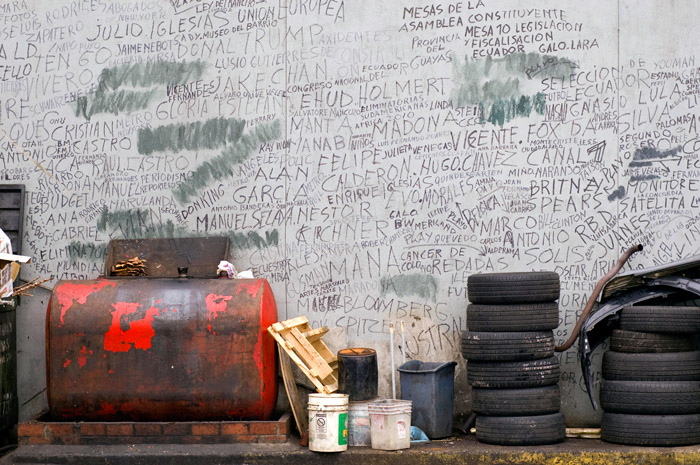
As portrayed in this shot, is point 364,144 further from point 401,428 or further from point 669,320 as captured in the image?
point 669,320

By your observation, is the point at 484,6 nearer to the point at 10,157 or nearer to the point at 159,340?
the point at 159,340

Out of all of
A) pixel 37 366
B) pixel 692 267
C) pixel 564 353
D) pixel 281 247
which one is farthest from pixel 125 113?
pixel 692 267

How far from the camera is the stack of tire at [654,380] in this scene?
262 inches

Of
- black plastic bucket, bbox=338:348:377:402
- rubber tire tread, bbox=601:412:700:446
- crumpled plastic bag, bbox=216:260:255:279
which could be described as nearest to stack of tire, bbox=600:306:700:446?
rubber tire tread, bbox=601:412:700:446

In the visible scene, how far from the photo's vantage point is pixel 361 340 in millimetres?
7746

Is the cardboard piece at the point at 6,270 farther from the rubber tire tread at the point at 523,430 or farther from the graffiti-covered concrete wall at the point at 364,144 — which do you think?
the rubber tire tread at the point at 523,430

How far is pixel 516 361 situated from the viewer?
6.86 m

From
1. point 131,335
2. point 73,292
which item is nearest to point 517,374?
point 131,335

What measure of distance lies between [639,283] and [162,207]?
14.6 feet

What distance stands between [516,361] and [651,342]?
1.13 meters

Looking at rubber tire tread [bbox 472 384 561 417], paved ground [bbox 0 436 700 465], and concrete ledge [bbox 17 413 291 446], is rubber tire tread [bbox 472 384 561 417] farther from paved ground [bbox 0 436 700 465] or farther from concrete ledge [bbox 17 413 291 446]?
concrete ledge [bbox 17 413 291 446]

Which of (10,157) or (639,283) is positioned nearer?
(639,283)

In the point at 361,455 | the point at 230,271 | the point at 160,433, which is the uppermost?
the point at 230,271

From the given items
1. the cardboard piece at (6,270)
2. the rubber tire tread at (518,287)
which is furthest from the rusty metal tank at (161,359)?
the rubber tire tread at (518,287)
